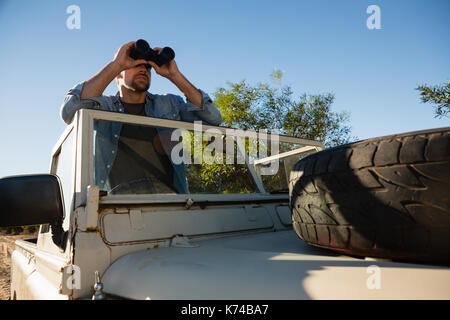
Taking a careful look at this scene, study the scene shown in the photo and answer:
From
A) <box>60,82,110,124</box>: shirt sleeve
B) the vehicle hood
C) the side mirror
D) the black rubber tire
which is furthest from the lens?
<box>60,82,110,124</box>: shirt sleeve

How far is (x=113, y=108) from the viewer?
2.41m

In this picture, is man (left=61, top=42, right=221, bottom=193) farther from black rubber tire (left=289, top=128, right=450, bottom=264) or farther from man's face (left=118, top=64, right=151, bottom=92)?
black rubber tire (left=289, top=128, right=450, bottom=264)

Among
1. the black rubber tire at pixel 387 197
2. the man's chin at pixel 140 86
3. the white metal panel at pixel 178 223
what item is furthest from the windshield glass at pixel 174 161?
the black rubber tire at pixel 387 197

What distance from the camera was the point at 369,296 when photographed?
65cm

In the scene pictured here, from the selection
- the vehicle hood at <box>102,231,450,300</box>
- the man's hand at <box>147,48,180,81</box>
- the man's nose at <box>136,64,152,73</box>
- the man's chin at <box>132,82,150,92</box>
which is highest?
the man's nose at <box>136,64,152,73</box>

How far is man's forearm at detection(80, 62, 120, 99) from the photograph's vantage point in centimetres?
195

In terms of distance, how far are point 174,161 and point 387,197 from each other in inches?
58.2

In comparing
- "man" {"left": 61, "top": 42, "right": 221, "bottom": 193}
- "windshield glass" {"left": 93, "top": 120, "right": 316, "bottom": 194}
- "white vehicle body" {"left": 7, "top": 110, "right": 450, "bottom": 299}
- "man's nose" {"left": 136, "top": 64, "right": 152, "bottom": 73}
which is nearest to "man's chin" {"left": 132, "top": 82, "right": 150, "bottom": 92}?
"man" {"left": 61, "top": 42, "right": 221, "bottom": 193}

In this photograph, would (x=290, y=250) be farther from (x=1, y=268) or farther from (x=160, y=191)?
(x=1, y=268)

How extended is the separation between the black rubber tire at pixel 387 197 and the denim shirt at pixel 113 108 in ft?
3.50

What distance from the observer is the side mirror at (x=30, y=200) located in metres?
1.09

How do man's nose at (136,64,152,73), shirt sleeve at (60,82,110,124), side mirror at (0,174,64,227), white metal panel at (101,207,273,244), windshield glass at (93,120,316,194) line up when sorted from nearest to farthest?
1. side mirror at (0,174,64,227)
2. white metal panel at (101,207,273,244)
3. windshield glass at (93,120,316,194)
4. shirt sleeve at (60,82,110,124)
5. man's nose at (136,64,152,73)

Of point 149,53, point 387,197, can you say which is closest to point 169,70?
point 149,53
